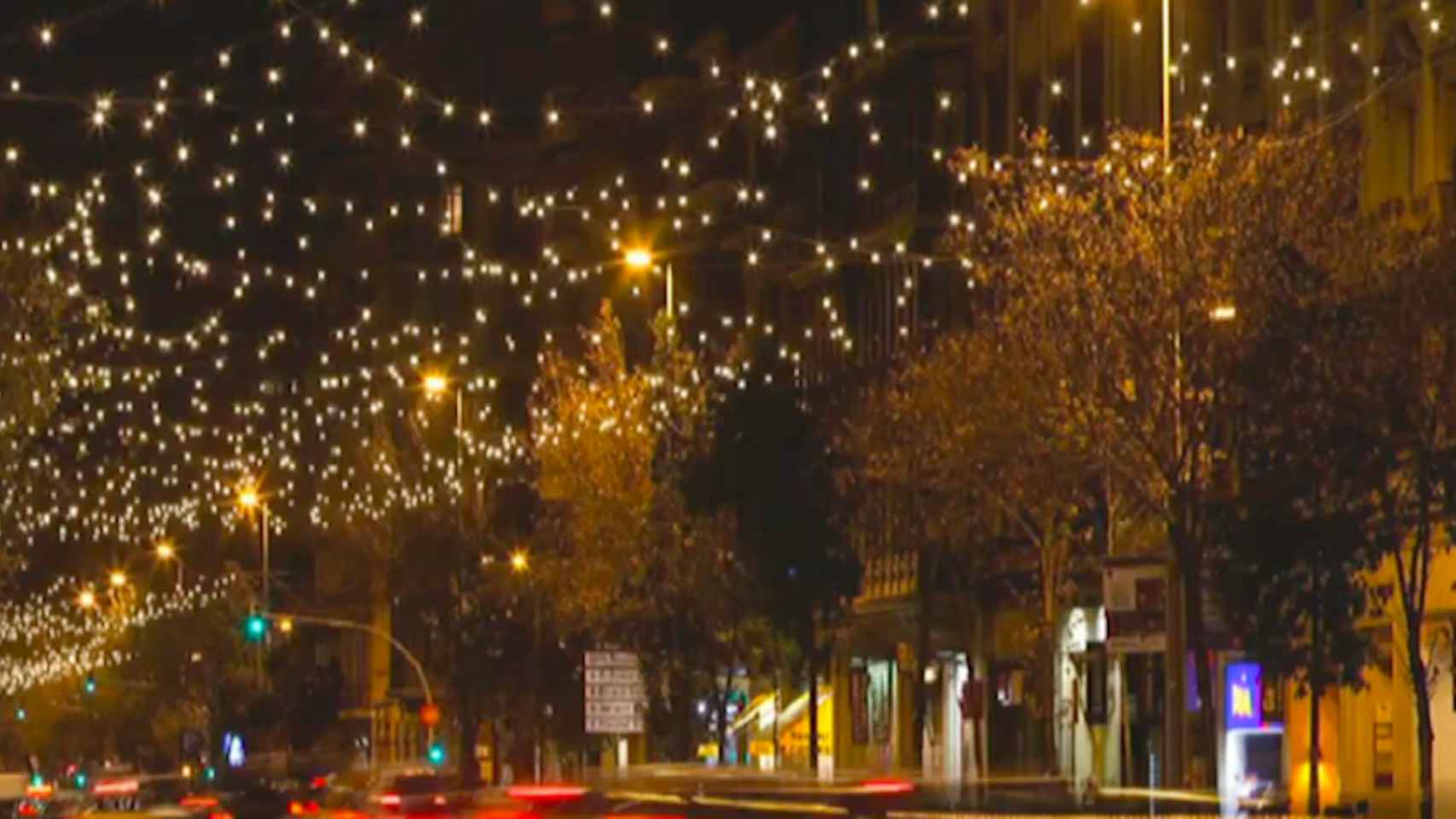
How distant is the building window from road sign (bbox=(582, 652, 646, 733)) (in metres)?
53.9

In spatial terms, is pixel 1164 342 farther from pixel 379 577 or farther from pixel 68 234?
pixel 379 577

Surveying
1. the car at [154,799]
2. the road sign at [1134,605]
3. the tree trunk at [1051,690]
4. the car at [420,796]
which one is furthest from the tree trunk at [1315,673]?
the tree trunk at [1051,690]

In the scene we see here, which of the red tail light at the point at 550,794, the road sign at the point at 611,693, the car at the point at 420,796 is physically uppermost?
the road sign at the point at 611,693

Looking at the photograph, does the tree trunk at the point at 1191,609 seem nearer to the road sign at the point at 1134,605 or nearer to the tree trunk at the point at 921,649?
the road sign at the point at 1134,605

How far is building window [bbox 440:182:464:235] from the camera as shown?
9288cm

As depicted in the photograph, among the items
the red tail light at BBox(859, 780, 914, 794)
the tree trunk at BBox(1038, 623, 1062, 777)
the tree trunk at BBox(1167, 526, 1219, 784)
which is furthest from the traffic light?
the red tail light at BBox(859, 780, 914, 794)

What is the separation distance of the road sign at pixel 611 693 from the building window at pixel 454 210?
53.9 m

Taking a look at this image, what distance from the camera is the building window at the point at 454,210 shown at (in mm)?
92875

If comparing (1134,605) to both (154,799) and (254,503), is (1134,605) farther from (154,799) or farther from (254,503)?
(254,503)

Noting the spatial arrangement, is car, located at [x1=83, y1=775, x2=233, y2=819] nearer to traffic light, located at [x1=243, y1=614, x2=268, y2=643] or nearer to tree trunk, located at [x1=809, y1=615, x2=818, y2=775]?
tree trunk, located at [x1=809, y1=615, x2=818, y2=775]

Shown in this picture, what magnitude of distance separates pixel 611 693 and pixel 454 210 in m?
55.8

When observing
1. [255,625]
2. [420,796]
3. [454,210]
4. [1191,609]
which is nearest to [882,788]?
[420,796]

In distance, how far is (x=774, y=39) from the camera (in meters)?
72.8

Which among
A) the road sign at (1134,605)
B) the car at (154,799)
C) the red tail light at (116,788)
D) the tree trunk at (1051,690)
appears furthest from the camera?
the tree trunk at (1051,690)
